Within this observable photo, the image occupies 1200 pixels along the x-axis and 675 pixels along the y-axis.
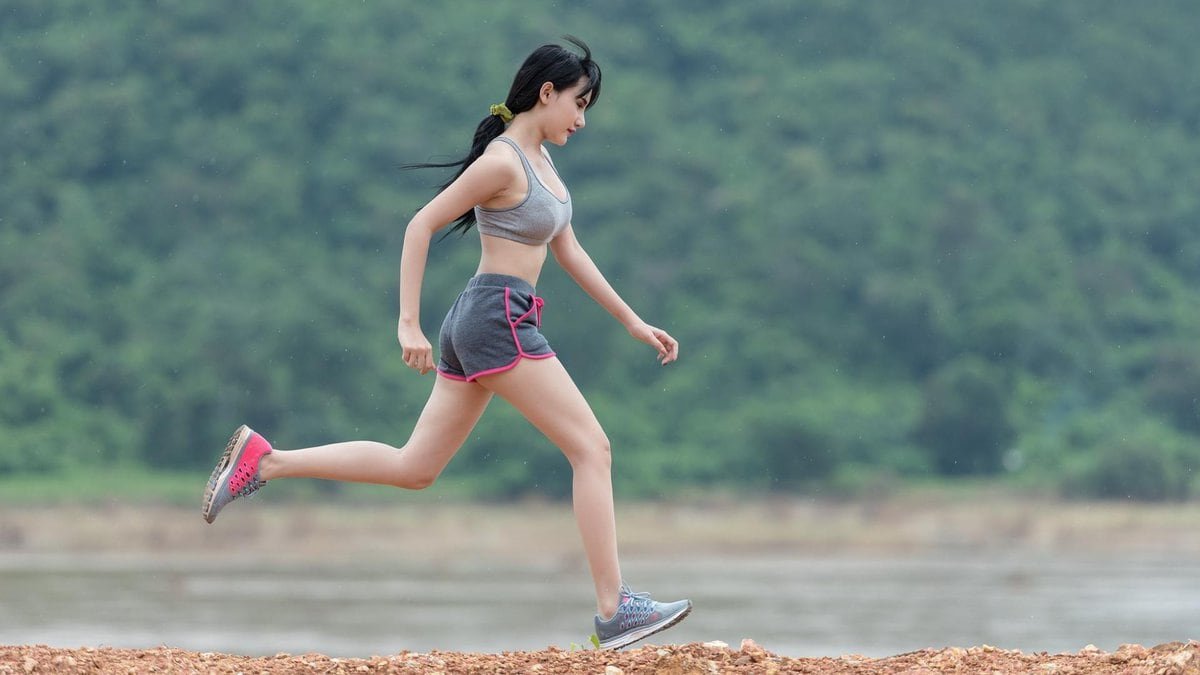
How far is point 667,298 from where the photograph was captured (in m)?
55.3

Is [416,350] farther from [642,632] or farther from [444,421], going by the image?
[642,632]

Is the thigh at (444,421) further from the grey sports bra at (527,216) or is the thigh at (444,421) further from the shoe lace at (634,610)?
the shoe lace at (634,610)

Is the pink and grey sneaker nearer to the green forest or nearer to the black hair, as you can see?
the black hair

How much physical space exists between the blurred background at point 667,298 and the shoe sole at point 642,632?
26700 millimetres

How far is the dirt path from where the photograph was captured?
5371 mm

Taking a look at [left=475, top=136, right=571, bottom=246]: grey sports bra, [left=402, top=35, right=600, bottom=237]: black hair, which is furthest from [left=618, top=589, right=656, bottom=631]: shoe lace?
[left=402, top=35, right=600, bottom=237]: black hair

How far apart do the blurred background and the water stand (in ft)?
1.08

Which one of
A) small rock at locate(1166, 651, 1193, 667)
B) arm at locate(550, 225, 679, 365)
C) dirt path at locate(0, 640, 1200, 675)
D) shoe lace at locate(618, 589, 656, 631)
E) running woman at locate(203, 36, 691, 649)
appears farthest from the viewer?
arm at locate(550, 225, 679, 365)

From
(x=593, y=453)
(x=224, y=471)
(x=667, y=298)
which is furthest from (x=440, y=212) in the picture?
(x=667, y=298)

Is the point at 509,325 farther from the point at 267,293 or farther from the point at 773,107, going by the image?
the point at 773,107

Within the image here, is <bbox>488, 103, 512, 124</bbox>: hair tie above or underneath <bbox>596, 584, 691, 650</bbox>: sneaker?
above

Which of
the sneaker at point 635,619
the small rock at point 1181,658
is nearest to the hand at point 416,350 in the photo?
the sneaker at point 635,619

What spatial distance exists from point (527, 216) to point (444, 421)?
68 centimetres

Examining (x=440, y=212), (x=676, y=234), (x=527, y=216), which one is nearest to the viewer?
(x=440, y=212)
